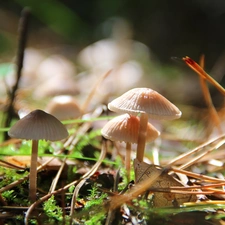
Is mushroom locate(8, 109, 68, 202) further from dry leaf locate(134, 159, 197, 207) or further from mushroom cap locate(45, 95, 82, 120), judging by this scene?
mushroom cap locate(45, 95, 82, 120)

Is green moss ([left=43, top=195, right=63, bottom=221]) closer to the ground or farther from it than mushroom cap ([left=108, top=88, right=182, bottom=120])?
closer to the ground

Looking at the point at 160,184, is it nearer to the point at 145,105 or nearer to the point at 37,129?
the point at 145,105

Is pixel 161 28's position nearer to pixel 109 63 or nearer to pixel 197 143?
pixel 109 63

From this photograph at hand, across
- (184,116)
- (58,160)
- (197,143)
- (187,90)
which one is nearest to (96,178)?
(58,160)

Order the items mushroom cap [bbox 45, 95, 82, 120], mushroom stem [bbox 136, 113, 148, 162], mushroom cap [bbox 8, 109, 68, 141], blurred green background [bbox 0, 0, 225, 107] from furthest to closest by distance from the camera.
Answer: blurred green background [bbox 0, 0, 225, 107] → mushroom cap [bbox 45, 95, 82, 120] → mushroom stem [bbox 136, 113, 148, 162] → mushroom cap [bbox 8, 109, 68, 141]

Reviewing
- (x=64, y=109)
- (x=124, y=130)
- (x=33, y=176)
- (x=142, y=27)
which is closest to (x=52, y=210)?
(x=33, y=176)

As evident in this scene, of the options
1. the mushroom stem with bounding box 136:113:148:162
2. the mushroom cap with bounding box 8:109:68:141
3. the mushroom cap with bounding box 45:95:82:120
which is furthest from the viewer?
the mushroom cap with bounding box 45:95:82:120

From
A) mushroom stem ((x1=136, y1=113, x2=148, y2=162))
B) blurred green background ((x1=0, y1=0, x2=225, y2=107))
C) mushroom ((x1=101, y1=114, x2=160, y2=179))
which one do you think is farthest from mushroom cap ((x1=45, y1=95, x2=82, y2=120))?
blurred green background ((x1=0, y1=0, x2=225, y2=107))
